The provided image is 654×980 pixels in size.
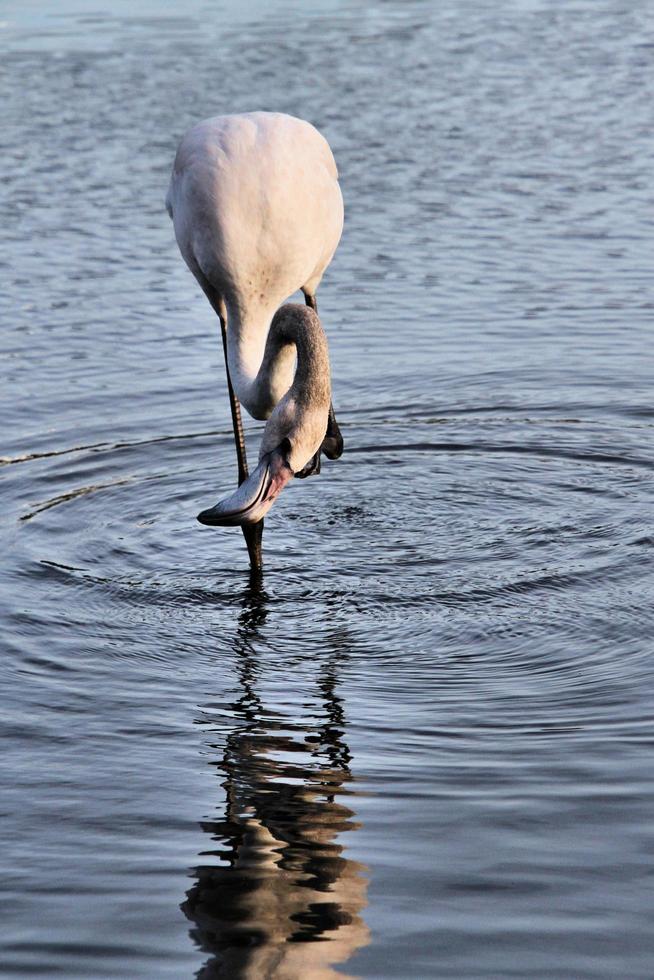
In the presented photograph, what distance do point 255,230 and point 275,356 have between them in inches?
30.6

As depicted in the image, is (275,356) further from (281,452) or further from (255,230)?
(281,452)

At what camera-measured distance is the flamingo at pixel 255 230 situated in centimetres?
781

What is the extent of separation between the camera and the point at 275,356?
24.5 feet

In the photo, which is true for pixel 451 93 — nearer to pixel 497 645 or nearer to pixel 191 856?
pixel 497 645

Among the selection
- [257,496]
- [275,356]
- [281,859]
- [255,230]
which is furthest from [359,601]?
[281,859]

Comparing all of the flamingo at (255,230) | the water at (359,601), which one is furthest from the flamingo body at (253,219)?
the water at (359,601)

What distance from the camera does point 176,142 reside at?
17.4m

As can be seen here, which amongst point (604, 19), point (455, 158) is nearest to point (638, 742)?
point (455, 158)

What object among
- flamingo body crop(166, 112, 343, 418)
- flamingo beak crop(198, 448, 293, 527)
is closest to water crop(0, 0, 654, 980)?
flamingo beak crop(198, 448, 293, 527)

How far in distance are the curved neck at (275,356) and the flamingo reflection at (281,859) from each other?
1.32 meters

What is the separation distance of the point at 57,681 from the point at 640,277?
7129 millimetres

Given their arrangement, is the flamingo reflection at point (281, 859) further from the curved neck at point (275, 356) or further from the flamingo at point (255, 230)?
the flamingo at point (255, 230)

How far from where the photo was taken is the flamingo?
781 centimetres

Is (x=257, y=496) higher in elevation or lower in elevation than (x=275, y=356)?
lower
